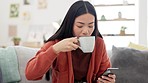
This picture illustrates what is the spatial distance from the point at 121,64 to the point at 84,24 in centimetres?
62

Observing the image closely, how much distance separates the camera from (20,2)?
4.08 m

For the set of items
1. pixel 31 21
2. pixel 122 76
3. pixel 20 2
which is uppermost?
pixel 20 2

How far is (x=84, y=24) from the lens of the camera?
4.23ft

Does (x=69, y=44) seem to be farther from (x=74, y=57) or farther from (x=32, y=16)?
(x=32, y=16)

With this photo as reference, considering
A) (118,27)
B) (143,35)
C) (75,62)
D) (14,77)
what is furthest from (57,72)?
(118,27)

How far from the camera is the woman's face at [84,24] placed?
1.29 m

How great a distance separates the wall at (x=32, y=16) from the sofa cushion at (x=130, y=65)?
7.40 ft

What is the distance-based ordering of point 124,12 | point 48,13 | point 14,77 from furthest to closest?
point 124,12, point 48,13, point 14,77

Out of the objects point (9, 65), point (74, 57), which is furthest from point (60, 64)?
point (9, 65)

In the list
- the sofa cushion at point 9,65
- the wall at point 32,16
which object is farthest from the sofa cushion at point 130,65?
the wall at point 32,16

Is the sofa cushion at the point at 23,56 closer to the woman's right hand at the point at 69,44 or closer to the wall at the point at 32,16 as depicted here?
the woman's right hand at the point at 69,44

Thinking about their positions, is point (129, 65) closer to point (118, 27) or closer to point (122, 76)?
point (122, 76)

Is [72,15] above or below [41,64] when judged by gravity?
above

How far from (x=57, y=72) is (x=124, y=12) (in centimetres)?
315
